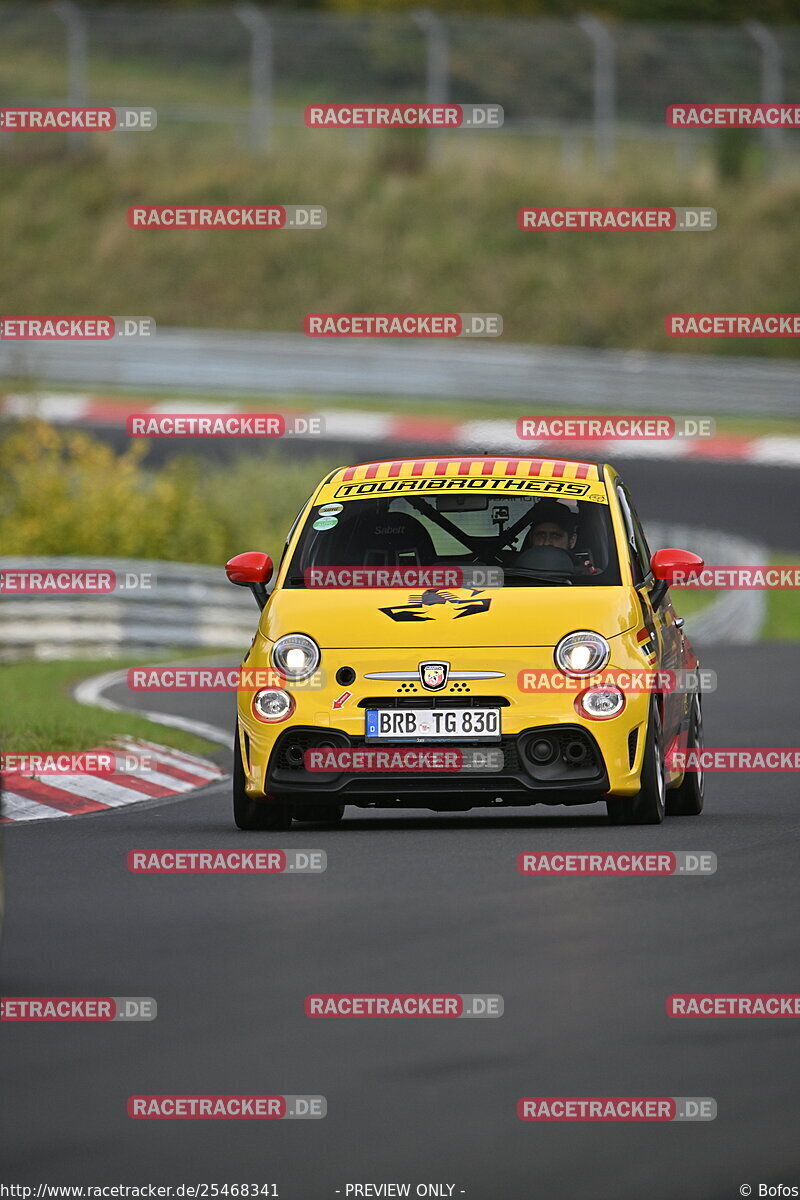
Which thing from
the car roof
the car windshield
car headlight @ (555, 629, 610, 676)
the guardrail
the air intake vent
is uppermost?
the guardrail

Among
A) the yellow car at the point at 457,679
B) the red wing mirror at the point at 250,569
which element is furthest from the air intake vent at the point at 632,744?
the red wing mirror at the point at 250,569

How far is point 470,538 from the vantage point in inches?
489

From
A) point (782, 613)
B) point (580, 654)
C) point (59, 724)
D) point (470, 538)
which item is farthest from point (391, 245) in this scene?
point (580, 654)

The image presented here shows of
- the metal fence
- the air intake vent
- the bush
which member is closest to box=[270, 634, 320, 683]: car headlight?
the air intake vent

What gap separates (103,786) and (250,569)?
88.2 inches

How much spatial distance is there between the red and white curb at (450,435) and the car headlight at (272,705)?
19.9 metres

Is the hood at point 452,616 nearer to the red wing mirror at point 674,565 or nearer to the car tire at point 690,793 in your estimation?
the red wing mirror at point 674,565

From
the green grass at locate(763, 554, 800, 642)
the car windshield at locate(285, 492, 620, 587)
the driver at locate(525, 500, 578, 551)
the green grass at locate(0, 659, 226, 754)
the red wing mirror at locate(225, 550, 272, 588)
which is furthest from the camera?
the green grass at locate(763, 554, 800, 642)

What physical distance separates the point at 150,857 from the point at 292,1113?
4.56m

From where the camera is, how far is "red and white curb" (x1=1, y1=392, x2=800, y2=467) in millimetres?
34156

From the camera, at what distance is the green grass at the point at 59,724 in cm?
1479

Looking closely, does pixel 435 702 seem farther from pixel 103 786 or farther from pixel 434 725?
pixel 103 786

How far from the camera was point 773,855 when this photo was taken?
1104 centimetres

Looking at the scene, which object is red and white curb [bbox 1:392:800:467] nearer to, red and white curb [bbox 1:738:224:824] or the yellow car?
red and white curb [bbox 1:738:224:824]
